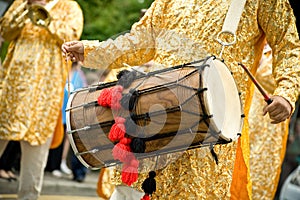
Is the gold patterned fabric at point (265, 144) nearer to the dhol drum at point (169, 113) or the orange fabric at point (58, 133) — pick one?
the orange fabric at point (58, 133)

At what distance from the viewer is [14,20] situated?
7430 mm

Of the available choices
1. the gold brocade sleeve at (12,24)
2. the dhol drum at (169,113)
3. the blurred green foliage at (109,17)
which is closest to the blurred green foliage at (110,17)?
the blurred green foliage at (109,17)

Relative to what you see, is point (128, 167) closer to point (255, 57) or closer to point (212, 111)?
point (212, 111)

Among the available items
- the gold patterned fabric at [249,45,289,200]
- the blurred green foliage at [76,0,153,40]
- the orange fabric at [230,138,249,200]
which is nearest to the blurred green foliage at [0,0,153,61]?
the blurred green foliage at [76,0,153,40]

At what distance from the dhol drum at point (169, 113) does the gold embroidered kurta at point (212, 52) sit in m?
0.24

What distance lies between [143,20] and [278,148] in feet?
9.74

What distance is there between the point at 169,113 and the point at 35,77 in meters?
3.86

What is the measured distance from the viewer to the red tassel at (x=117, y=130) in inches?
148

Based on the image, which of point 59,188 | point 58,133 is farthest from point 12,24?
point 59,188

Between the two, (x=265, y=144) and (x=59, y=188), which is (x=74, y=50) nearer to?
(x=265, y=144)

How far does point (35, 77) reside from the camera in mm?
7430

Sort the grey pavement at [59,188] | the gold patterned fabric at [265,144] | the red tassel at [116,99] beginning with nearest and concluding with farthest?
the red tassel at [116,99]
the gold patterned fabric at [265,144]
the grey pavement at [59,188]

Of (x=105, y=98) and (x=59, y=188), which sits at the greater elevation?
(x=105, y=98)

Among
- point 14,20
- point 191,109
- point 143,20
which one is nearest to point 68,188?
point 14,20
